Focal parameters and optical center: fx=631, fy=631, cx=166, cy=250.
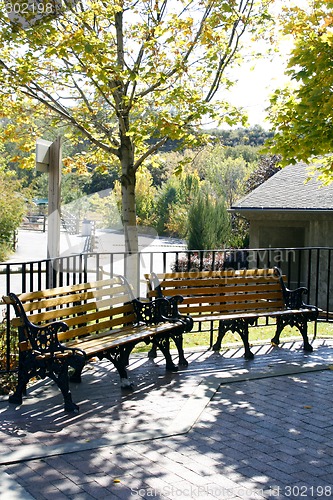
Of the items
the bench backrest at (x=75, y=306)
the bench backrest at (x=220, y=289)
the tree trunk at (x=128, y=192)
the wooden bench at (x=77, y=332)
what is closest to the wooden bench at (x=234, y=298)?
the bench backrest at (x=220, y=289)

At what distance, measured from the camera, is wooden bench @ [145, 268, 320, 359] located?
7.43 m

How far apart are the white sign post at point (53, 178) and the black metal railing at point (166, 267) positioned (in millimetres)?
318

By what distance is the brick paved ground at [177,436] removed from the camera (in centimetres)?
402

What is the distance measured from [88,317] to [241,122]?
5696mm

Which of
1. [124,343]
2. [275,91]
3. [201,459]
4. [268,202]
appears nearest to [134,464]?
[201,459]

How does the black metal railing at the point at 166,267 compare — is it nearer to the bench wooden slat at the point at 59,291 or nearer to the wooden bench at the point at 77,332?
the bench wooden slat at the point at 59,291

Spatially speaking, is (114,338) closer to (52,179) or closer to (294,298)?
(52,179)

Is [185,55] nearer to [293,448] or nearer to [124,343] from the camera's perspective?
[124,343]

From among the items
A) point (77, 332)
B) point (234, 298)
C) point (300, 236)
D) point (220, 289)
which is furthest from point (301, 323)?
point (300, 236)

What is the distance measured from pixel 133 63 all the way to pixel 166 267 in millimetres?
10706

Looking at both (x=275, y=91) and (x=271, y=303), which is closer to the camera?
(x=271, y=303)

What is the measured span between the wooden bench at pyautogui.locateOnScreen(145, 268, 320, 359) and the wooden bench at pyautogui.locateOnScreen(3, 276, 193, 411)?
354 mm

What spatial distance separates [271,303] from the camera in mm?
8102

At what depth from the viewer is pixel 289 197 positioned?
693 inches
